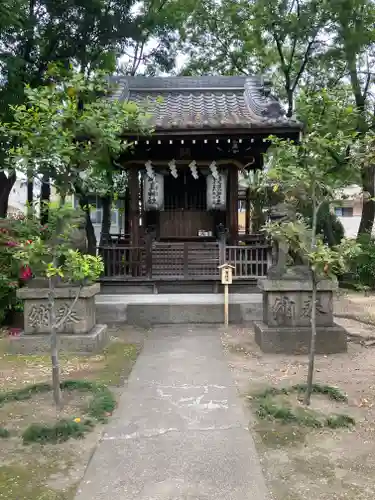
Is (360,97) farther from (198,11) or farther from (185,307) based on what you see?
(185,307)

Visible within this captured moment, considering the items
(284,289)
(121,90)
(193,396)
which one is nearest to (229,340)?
(284,289)

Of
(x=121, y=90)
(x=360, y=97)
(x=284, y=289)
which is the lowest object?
(x=284, y=289)

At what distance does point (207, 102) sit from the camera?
41.2 ft

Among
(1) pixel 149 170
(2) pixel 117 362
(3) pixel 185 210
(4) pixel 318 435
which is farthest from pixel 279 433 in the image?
(3) pixel 185 210

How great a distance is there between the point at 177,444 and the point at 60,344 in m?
3.75

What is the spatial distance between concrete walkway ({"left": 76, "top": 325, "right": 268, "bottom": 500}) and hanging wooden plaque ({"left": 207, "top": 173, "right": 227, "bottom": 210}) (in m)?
5.59

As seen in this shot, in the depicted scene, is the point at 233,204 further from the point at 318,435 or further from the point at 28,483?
the point at 28,483

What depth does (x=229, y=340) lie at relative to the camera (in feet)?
26.1

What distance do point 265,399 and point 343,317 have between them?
20.1ft

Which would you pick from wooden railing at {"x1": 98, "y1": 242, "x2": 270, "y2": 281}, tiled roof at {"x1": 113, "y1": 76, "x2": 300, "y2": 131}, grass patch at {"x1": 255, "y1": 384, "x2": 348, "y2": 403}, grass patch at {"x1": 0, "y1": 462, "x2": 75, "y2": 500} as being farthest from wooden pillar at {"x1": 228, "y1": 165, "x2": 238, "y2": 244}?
grass patch at {"x1": 0, "y1": 462, "x2": 75, "y2": 500}

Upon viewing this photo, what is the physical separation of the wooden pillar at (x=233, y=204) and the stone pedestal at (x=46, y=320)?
5.04 metres

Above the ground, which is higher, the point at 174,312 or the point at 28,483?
the point at 174,312

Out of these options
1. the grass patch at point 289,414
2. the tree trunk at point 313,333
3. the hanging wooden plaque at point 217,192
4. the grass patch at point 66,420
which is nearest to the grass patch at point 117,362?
the grass patch at point 66,420

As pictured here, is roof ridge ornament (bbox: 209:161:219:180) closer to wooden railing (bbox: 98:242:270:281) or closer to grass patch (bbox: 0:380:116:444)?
wooden railing (bbox: 98:242:270:281)
